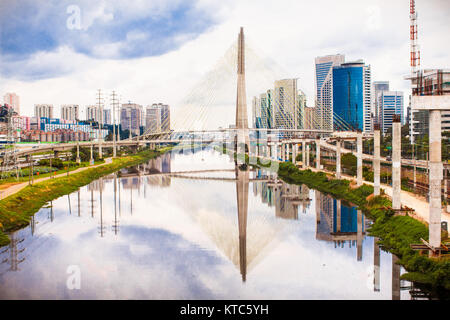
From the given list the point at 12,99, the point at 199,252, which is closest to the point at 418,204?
the point at 199,252

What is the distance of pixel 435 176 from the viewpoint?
4.82 m

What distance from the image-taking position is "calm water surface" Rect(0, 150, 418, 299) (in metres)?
4.89

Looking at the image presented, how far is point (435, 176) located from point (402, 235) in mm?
1456

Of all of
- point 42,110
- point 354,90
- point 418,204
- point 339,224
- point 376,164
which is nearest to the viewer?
point 418,204

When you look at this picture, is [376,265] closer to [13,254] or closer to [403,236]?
[403,236]

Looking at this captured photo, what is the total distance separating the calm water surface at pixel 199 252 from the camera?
16.1ft

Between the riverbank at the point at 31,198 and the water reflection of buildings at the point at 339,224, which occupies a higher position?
the riverbank at the point at 31,198

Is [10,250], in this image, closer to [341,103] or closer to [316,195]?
[316,195]

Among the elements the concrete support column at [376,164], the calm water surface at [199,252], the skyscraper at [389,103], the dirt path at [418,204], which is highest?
the skyscraper at [389,103]

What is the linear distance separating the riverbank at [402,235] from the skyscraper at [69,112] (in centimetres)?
4852

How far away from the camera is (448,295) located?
4.35 meters

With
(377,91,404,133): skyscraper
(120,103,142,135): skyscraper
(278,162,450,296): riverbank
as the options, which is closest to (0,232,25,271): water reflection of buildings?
A: (278,162,450,296): riverbank

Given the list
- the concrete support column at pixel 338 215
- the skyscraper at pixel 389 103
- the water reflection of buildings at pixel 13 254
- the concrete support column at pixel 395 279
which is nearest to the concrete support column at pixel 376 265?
the concrete support column at pixel 395 279

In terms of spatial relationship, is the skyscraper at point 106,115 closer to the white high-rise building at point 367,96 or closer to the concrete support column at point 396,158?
the white high-rise building at point 367,96
